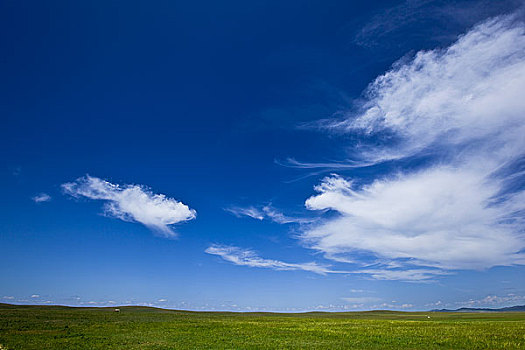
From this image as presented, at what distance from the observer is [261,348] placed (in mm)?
29078

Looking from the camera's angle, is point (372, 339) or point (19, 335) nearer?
point (372, 339)

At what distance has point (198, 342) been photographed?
33.6m

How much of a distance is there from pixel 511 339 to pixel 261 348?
82.0ft

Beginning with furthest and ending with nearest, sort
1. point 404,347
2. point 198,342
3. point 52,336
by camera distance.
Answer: point 52,336
point 198,342
point 404,347

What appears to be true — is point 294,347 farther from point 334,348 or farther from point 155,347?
point 155,347

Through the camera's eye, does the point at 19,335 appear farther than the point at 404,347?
Yes

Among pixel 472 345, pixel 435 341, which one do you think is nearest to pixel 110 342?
pixel 435 341

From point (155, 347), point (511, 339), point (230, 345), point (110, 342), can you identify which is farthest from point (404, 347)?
point (110, 342)

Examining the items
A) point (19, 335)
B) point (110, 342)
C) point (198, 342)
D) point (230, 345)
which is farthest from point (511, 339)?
point (19, 335)

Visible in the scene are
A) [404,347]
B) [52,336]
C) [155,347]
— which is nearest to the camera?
[404,347]

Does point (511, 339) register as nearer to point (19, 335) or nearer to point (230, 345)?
point (230, 345)

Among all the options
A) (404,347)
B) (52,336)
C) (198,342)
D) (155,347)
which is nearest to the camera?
(404,347)

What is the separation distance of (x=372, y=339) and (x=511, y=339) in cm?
1328

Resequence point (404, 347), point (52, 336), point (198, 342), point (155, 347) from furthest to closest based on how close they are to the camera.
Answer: point (52, 336)
point (198, 342)
point (155, 347)
point (404, 347)
